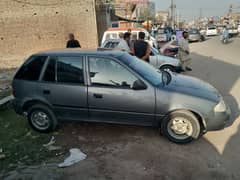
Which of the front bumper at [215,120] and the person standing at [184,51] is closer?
the front bumper at [215,120]

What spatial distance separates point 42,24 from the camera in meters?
15.2

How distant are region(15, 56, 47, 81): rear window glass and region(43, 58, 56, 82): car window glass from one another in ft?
0.49

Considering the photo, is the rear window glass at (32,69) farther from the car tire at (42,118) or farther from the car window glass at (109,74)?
the car window glass at (109,74)

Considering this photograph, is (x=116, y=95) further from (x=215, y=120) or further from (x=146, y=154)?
(x=215, y=120)

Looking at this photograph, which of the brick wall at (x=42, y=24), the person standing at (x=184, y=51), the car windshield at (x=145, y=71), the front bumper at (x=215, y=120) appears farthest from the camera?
the brick wall at (x=42, y=24)

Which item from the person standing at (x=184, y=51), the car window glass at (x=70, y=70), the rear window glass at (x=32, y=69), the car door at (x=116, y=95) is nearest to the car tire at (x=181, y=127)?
the car door at (x=116, y=95)

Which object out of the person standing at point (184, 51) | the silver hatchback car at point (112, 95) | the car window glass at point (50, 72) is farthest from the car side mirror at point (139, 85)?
the person standing at point (184, 51)

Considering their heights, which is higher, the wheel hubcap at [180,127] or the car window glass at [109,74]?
the car window glass at [109,74]

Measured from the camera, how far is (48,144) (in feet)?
14.0

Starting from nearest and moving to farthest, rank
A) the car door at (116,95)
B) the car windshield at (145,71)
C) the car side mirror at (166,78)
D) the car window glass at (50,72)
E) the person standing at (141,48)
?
the car door at (116,95), the car windshield at (145,71), the car side mirror at (166,78), the car window glass at (50,72), the person standing at (141,48)

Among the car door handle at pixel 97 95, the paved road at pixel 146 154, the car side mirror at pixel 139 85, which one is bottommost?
the paved road at pixel 146 154

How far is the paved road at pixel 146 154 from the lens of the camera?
3.30 m

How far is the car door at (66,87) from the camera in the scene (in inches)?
168

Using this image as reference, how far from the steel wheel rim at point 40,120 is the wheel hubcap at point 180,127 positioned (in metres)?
2.43
